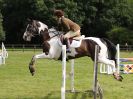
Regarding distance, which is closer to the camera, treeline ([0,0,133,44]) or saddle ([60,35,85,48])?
saddle ([60,35,85,48])

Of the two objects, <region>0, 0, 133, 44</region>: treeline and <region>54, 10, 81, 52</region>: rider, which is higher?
<region>0, 0, 133, 44</region>: treeline

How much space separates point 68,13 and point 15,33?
10308 millimetres

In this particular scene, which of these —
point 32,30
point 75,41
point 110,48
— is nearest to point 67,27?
point 75,41

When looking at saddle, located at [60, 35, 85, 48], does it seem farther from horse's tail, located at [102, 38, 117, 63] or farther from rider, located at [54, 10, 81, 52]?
horse's tail, located at [102, 38, 117, 63]

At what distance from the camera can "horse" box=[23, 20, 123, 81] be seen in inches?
520

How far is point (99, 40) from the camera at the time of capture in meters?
13.5

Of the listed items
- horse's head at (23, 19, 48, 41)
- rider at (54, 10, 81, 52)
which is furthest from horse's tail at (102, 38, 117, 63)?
horse's head at (23, 19, 48, 41)

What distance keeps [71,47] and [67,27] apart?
633 mm

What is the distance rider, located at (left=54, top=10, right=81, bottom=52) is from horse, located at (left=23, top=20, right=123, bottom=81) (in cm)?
18

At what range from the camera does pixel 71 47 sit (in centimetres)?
1320

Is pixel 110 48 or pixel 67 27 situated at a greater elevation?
pixel 67 27

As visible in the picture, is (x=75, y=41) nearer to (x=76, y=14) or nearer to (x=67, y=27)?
(x=67, y=27)

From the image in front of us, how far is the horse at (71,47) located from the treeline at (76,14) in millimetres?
57965

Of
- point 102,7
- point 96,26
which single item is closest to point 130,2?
point 102,7
